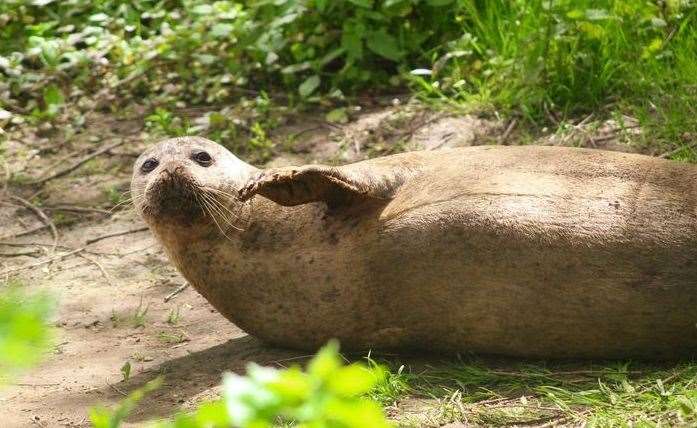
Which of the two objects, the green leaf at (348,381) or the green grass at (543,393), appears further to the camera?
the green grass at (543,393)

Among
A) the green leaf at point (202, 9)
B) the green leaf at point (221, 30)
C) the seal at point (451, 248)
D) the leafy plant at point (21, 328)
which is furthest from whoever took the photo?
the green leaf at point (202, 9)

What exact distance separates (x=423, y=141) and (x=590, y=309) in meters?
2.69

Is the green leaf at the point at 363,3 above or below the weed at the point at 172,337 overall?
above

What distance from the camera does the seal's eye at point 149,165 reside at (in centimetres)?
446

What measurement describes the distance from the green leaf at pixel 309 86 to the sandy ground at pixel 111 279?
0.42 m

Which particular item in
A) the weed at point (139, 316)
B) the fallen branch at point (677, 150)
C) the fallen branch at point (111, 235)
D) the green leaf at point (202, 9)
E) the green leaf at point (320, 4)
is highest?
the green leaf at point (320, 4)

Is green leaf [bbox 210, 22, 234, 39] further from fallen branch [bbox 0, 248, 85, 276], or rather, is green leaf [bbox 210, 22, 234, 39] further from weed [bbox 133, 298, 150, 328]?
weed [bbox 133, 298, 150, 328]

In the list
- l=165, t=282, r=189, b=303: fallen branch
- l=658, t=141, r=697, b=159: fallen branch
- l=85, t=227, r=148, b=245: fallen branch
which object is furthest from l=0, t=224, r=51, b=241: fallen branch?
l=658, t=141, r=697, b=159: fallen branch

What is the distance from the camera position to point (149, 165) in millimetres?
4477

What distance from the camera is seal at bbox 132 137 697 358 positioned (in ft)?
11.4

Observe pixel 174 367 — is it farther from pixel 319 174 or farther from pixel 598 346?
pixel 598 346

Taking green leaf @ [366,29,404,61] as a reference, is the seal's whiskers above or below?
above

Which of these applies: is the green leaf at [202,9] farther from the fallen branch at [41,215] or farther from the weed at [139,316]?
the weed at [139,316]

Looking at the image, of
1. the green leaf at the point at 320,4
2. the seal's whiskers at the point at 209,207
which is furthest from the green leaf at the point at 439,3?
the seal's whiskers at the point at 209,207
